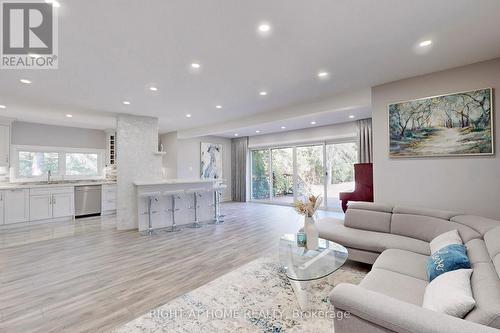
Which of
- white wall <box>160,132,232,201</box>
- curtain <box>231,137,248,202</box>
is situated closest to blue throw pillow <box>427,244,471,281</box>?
white wall <box>160,132,232,201</box>

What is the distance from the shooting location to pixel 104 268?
10.1 feet

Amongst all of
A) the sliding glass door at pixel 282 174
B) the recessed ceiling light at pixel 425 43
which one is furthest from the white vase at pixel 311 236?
the sliding glass door at pixel 282 174

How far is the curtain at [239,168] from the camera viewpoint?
9250 mm

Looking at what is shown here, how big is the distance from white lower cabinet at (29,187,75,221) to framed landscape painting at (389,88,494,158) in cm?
775

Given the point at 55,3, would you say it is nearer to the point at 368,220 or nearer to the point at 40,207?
the point at 368,220

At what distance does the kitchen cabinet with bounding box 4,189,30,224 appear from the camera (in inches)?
210

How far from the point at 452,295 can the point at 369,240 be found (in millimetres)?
1598

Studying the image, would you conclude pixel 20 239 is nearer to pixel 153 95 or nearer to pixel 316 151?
pixel 153 95

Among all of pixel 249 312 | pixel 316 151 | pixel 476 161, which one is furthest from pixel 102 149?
pixel 476 161

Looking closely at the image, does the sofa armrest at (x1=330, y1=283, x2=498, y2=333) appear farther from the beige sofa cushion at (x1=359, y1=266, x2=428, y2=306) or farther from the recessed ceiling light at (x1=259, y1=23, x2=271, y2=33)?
the recessed ceiling light at (x1=259, y1=23, x2=271, y2=33)

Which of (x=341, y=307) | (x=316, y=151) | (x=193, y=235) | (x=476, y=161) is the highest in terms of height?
(x=316, y=151)

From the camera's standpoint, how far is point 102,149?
7.60 metres

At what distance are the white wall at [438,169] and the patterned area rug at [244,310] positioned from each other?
1653 millimetres

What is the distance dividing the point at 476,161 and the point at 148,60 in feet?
14.5
